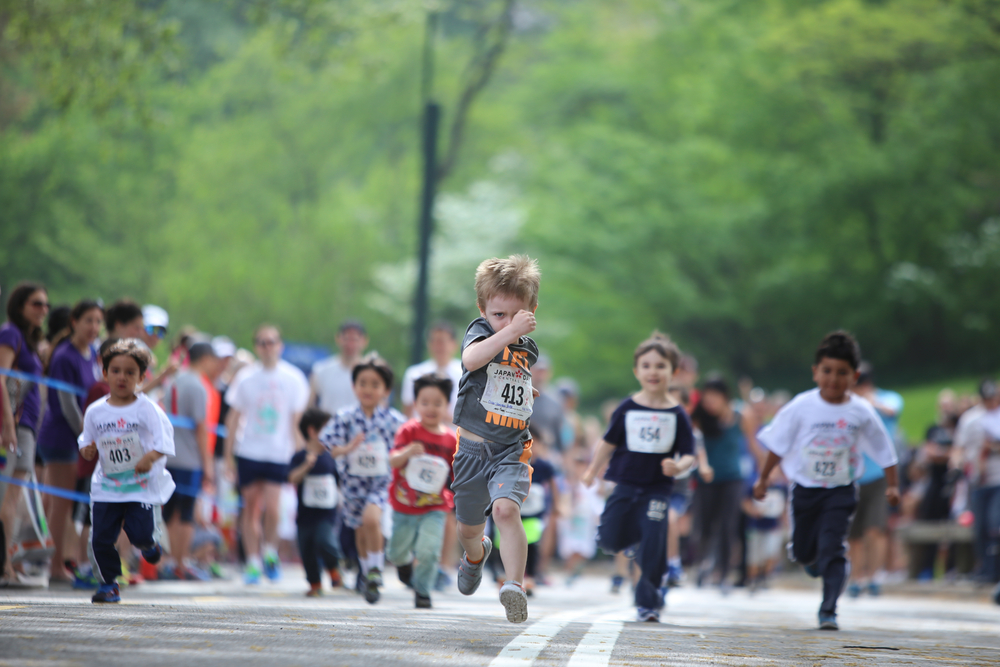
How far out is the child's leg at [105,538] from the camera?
25.1ft

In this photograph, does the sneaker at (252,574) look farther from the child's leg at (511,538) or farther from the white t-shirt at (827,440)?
the child's leg at (511,538)

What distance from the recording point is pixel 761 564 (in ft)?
49.6

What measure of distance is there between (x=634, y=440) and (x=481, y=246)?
2893 cm

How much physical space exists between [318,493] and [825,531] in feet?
13.2

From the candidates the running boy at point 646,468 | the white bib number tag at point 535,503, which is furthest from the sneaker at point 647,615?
the white bib number tag at point 535,503

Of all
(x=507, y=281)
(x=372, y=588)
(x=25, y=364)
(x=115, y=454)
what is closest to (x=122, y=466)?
(x=115, y=454)

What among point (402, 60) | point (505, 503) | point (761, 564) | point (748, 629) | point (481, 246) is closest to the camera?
point (505, 503)

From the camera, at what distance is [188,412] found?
11594mm

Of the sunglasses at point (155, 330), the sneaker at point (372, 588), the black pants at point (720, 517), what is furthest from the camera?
the black pants at point (720, 517)

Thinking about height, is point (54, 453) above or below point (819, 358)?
below

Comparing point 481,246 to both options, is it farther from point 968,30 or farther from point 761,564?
point 761,564

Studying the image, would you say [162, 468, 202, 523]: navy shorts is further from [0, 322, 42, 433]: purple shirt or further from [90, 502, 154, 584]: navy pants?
[90, 502, 154, 584]: navy pants

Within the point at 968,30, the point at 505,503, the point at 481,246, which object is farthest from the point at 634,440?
the point at 481,246

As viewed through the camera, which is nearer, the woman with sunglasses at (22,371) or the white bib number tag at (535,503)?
the woman with sunglasses at (22,371)
